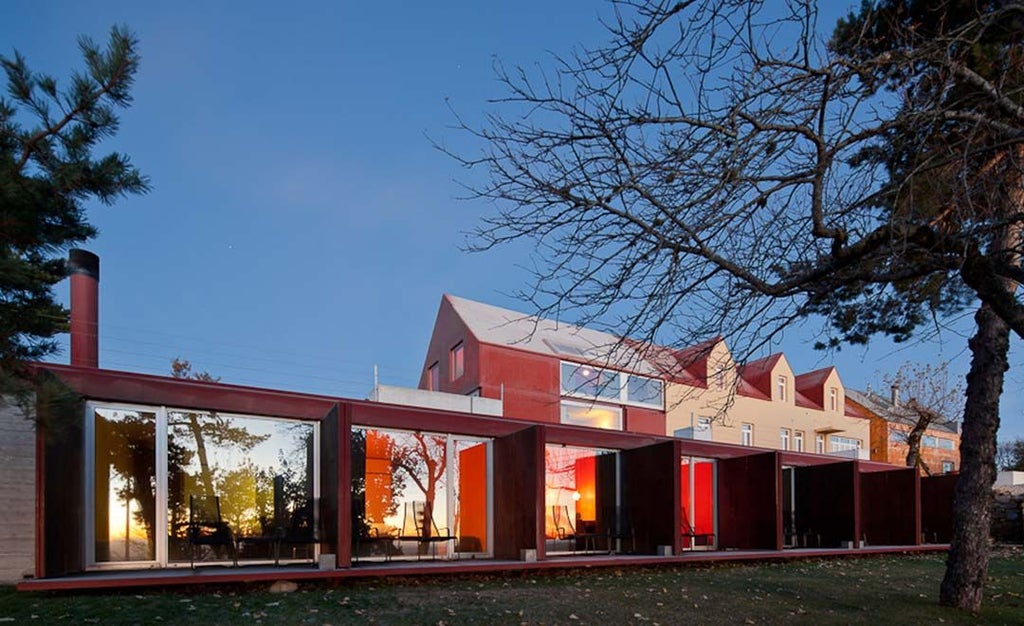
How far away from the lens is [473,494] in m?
13.8

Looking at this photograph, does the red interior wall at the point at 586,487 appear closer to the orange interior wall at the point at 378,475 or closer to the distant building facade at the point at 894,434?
the orange interior wall at the point at 378,475

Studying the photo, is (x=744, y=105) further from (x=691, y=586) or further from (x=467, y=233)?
(x=691, y=586)

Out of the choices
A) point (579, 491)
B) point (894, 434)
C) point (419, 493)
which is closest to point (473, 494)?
point (419, 493)

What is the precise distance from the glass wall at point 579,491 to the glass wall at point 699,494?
8.93 feet

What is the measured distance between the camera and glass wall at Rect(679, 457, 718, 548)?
17.7 metres

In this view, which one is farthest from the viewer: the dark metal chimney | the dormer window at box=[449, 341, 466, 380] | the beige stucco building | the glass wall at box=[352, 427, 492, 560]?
the beige stucco building

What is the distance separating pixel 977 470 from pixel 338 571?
8.03 metres

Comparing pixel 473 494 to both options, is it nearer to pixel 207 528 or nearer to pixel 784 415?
pixel 207 528

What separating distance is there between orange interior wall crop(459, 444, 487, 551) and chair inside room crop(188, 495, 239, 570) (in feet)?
12.8

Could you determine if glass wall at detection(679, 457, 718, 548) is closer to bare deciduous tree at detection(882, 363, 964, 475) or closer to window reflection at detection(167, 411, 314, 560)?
window reflection at detection(167, 411, 314, 560)

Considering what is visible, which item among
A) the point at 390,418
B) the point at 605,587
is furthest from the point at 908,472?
the point at 390,418

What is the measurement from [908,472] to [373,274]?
2524 centimetres

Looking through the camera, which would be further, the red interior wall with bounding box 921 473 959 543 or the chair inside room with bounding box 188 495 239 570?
the red interior wall with bounding box 921 473 959 543

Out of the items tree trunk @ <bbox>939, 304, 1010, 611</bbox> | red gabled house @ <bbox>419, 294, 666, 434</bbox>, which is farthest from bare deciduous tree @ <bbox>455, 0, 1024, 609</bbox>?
red gabled house @ <bbox>419, 294, 666, 434</bbox>
